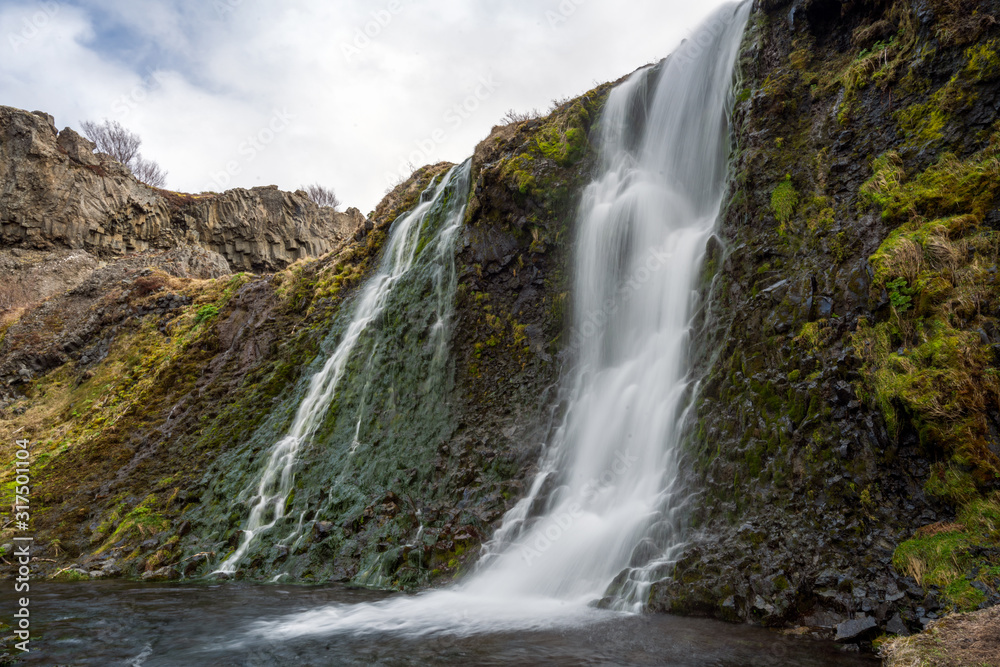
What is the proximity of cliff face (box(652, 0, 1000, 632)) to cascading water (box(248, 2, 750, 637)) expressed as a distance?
63 cm

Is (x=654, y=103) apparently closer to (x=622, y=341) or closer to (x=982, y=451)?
(x=622, y=341)

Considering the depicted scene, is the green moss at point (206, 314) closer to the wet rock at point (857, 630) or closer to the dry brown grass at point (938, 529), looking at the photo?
the wet rock at point (857, 630)

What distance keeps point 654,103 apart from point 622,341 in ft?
17.8

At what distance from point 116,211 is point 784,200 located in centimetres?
3909

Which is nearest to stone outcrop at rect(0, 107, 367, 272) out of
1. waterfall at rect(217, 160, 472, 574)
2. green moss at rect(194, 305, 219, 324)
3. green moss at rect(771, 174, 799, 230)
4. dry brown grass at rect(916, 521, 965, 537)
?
green moss at rect(194, 305, 219, 324)

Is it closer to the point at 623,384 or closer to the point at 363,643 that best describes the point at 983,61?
the point at 623,384

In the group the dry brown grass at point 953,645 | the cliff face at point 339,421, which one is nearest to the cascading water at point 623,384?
the cliff face at point 339,421

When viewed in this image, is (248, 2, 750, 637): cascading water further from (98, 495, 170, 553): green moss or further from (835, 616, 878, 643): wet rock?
(98, 495, 170, 553): green moss

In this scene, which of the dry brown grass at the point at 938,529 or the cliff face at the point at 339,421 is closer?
the dry brown grass at the point at 938,529

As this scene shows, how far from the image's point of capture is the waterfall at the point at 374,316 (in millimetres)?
10516

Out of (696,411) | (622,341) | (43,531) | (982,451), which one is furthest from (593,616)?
(43,531)

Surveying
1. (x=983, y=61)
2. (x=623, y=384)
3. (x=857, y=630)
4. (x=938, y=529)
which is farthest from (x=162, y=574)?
(x=983, y=61)

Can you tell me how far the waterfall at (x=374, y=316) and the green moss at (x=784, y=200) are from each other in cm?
641

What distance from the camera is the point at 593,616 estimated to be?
5.75 meters
